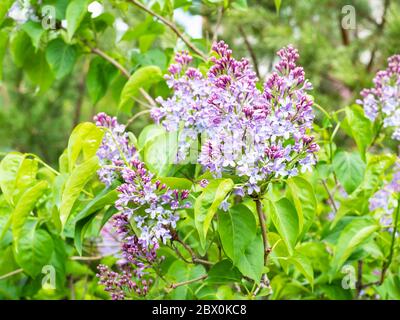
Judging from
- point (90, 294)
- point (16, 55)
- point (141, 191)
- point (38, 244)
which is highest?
point (16, 55)

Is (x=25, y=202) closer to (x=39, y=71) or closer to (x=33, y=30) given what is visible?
(x=33, y=30)

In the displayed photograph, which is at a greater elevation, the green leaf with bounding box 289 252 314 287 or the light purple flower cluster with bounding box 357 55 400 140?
the light purple flower cluster with bounding box 357 55 400 140

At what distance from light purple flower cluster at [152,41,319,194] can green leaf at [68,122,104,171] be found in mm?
183

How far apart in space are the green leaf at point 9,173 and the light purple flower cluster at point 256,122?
1.25 ft

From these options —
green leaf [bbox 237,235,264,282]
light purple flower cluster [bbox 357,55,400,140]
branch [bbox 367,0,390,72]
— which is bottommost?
green leaf [bbox 237,235,264,282]

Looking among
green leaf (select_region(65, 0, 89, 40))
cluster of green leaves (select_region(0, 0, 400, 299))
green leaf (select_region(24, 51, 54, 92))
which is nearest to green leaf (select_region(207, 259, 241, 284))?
cluster of green leaves (select_region(0, 0, 400, 299))

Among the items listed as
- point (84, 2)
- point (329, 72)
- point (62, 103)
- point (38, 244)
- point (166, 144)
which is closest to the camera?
point (166, 144)

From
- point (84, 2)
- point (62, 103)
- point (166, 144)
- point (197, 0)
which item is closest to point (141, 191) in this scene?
point (166, 144)

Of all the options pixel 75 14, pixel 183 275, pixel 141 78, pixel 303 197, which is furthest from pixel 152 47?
pixel 303 197

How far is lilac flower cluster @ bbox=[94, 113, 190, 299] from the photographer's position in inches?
35.7

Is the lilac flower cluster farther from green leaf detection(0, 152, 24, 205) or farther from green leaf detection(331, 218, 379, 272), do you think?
green leaf detection(331, 218, 379, 272)

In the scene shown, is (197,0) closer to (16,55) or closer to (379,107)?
(16,55)
